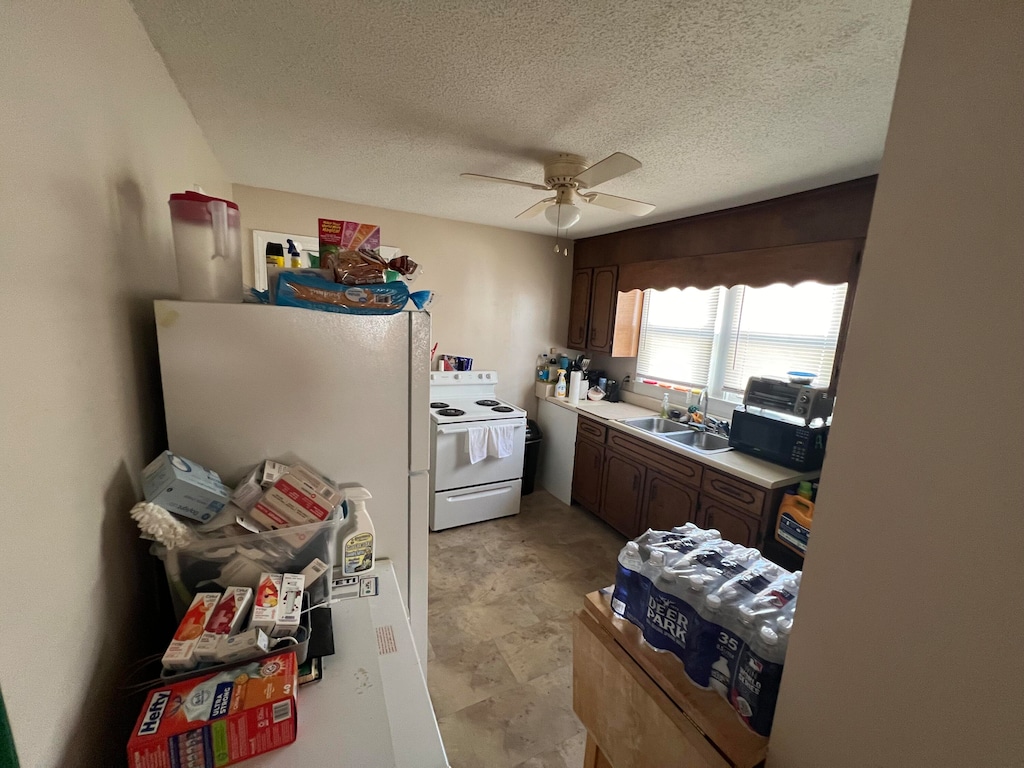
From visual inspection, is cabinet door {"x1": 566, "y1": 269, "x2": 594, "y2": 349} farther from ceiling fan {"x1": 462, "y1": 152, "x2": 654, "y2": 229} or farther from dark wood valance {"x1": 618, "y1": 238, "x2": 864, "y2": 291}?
ceiling fan {"x1": 462, "y1": 152, "x2": 654, "y2": 229}

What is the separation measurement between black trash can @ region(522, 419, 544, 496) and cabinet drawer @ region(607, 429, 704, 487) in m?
0.80

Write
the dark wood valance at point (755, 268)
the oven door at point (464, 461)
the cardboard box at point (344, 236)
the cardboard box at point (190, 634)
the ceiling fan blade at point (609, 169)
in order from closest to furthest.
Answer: the cardboard box at point (190, 634)
the cardboard box at point (344, 236)
the ceiling fan blade at point (609, 169)
the dark wood valance at point (755, 268)
the oven door at point (464, 461)

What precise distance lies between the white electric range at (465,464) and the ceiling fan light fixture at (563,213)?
5.23ft

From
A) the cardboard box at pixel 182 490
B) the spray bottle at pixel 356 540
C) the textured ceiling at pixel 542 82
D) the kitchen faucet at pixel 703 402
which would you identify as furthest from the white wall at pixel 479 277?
the cardboard box at pixel 182 490

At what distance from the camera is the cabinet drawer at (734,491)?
2081 mm

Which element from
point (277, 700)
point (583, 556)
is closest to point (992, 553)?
point (277, 700)

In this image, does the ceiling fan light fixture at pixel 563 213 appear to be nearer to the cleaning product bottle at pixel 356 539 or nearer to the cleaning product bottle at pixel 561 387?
the cleaning product bottle at pixel 356 539

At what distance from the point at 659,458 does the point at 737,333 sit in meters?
1.12

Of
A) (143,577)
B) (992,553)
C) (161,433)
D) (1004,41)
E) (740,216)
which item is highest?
(740,216)

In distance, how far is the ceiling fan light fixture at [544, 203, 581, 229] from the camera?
1955 mm

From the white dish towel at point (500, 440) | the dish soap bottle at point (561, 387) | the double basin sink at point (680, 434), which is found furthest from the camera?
the dish soap bottle at point (561, 387)

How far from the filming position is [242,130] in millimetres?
1785

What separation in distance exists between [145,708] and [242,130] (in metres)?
2.11

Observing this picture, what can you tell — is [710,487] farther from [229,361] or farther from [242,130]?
[242,130]
